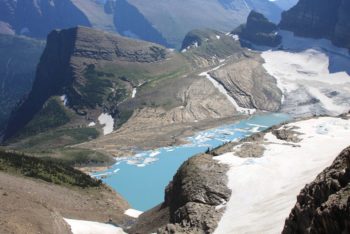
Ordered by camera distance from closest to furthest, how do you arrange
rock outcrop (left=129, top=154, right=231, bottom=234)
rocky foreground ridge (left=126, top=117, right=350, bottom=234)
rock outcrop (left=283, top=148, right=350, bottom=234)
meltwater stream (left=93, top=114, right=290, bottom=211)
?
rock outcrop (left=283, top=148, right=350, bottom=234) < rocky foreground ridge (left=126, top=117, right=350, bottom=234) < rock outcrop (left=129, top=154, right=231, bottom=234) < meltwater stream (left=93, top=114, right=290, bottom=211)

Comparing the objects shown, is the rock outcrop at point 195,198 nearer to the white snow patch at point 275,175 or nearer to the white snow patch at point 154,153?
the white snow patch at point 275,175

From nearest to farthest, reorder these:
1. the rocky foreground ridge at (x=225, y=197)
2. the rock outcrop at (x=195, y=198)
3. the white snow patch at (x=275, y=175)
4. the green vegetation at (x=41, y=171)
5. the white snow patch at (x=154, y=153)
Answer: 1. the rocky foreground ridge at (x=225, y=197)
2. the white snow patch at (x=275, y=175)
3. the rock outcrop at (x=195, y=198)
4. the green vegetation at (x=41, y=171)
5. the white snow patch at (x=154, y=153)

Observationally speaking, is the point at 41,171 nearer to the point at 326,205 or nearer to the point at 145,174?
the point at 326,205

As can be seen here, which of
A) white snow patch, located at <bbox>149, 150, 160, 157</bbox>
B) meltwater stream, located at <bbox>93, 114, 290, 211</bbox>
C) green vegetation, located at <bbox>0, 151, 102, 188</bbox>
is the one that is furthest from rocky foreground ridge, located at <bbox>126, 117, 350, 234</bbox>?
white snow patch, located at <bbox>149, 150, 160, 157</bbox>

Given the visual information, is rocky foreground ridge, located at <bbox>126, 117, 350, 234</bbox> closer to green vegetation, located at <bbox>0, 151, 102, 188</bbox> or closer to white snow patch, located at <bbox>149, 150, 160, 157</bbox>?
green vegetation, located at <bbox>0, 151, 102, 188</bbox>

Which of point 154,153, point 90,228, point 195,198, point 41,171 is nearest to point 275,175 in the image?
point 195,198

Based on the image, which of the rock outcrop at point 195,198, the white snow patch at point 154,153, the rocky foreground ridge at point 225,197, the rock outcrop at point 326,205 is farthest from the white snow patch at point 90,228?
the white snow patch at point 154,153
